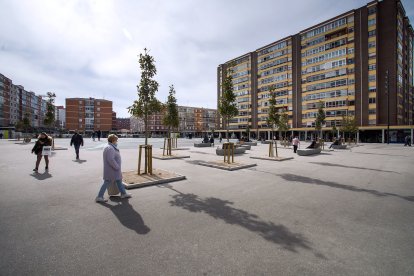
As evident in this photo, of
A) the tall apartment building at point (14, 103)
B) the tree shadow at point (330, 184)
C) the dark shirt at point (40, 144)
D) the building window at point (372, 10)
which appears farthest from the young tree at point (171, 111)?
the tall apartment building at point (14, 103)

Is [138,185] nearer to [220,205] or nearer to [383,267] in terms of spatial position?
[220,205]

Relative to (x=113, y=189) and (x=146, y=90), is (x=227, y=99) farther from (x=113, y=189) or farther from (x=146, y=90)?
(x=113, y=189)

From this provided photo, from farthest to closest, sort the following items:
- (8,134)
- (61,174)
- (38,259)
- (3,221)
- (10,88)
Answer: (10,88) < (8,134) < (61,174) < (3,221) < (38,259)

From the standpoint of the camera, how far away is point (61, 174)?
8367 mm

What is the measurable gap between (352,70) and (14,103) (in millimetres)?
120757

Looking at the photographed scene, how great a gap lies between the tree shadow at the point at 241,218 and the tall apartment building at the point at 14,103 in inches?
3044

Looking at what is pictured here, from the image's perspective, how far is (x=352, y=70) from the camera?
5147 cm

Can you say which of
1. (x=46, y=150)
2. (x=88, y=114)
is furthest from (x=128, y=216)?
(x=88, y=114)

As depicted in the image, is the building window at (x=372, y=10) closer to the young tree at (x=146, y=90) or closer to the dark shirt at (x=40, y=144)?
the young tree at (x=146, y=90)

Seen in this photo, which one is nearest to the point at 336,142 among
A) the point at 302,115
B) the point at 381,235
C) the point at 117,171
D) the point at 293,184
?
the point at 293,184

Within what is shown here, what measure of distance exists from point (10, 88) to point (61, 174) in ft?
Result: 346

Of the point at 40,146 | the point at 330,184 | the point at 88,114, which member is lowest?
the point at 330,184

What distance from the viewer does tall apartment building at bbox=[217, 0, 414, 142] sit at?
156 ft

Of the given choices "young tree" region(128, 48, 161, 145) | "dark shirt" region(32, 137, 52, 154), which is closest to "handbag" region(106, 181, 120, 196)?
"young tree" region(128, 48, 161, 145)
